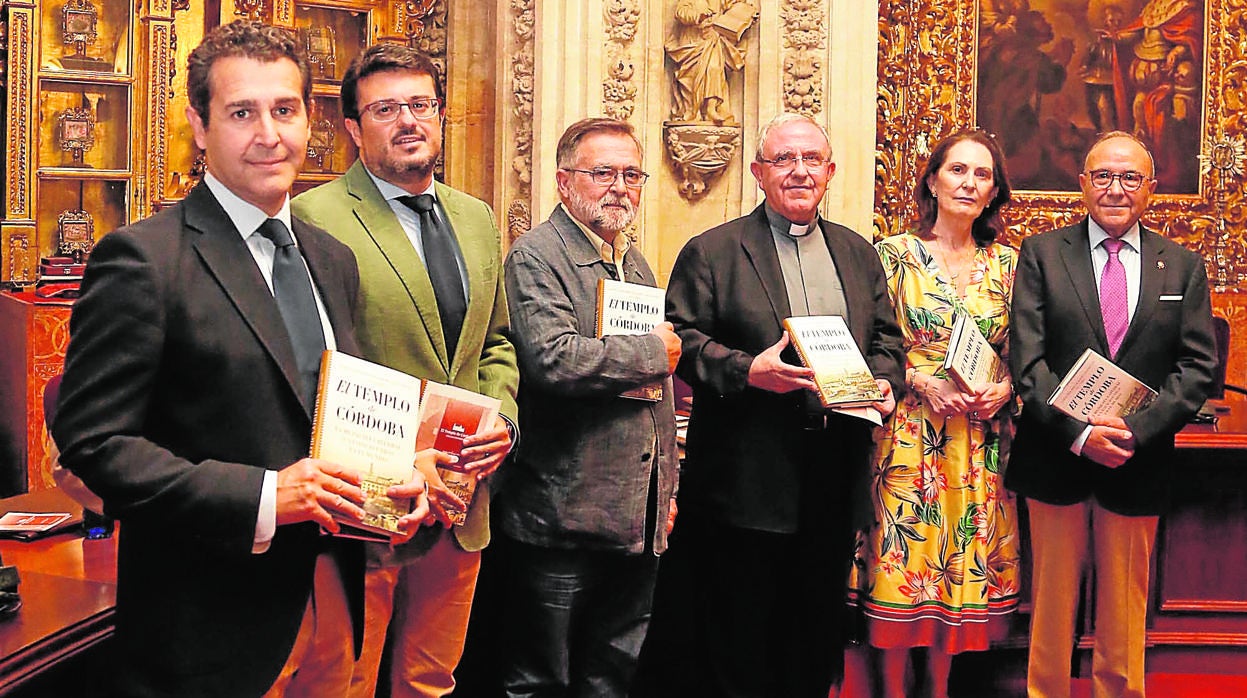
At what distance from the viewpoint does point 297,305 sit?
2.24 m

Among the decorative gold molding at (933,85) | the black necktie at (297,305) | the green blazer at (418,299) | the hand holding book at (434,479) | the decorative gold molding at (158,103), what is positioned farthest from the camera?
the decorative gold molding at (933,85)

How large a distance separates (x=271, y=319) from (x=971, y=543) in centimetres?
241

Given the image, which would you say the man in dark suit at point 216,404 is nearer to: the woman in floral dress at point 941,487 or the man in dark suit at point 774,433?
the man in dark suit at point 774,433

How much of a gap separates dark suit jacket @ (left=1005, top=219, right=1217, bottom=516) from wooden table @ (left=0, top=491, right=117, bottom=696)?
253 cm

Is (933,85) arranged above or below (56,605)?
above

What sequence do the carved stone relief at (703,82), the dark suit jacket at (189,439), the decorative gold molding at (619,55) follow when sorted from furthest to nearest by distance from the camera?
the carved stone relief at (703,82) → the decorative gold molding at (619,55) → the dark suit jacket at (189,439)

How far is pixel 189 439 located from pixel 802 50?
450 cm

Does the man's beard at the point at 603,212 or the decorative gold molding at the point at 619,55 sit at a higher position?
the decorative gold molding at the point at 619,55

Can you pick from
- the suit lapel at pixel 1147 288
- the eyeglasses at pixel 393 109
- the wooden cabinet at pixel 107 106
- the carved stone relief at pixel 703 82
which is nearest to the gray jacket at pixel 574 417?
the eyeglasses at pixel 393 109

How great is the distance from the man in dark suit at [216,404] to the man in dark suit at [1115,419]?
220cm

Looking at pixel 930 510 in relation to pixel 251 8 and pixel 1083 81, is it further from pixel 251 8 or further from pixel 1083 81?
pixel 251 8

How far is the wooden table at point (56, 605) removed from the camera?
7.78 feet

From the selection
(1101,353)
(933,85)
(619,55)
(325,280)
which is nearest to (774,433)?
(1101,353)

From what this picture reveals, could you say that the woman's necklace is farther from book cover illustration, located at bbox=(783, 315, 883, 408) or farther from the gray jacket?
the gray jacket
